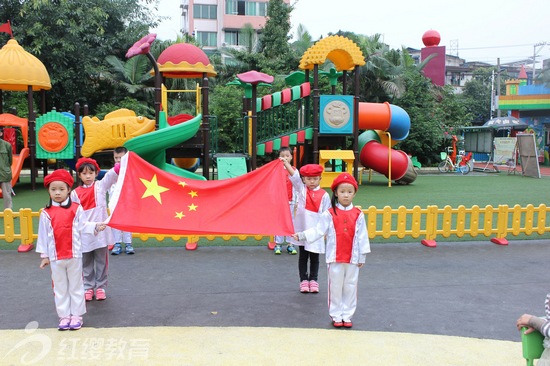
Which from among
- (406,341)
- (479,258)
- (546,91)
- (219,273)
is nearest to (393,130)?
(479,258)

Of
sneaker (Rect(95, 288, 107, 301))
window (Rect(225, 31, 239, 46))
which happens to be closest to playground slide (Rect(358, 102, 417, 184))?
sneaker (Rect(95, 288, 107, 301))

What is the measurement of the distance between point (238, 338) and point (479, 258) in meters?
4.28

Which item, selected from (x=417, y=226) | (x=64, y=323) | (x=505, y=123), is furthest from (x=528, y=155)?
(x=64, y=323)

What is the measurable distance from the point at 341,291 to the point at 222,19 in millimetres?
39732

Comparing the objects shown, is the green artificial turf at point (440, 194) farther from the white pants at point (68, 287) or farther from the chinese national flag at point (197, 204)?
the white pants at point (68, 287)

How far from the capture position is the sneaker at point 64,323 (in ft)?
14.4

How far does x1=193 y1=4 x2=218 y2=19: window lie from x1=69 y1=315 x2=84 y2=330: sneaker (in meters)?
40.9

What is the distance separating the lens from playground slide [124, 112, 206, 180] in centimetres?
1066

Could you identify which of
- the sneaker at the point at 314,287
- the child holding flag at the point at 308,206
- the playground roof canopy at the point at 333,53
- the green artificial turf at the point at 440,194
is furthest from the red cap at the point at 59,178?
the playground roof canopy at the point at 333,53

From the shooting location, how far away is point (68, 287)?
14.8ft

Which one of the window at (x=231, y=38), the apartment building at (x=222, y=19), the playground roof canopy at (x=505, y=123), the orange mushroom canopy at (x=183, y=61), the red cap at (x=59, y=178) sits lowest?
the red cap at (x=59, y=178)

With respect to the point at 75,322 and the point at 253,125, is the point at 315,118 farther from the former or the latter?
the point at 75,322

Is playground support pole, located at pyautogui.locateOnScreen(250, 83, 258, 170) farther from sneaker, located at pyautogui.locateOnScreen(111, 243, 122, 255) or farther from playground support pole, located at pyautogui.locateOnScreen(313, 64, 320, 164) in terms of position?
sneaker, located at pyautogui.locateOnScreen(111, 243, 122, 255)

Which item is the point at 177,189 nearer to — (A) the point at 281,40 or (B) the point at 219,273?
(B) the point at 219,273
